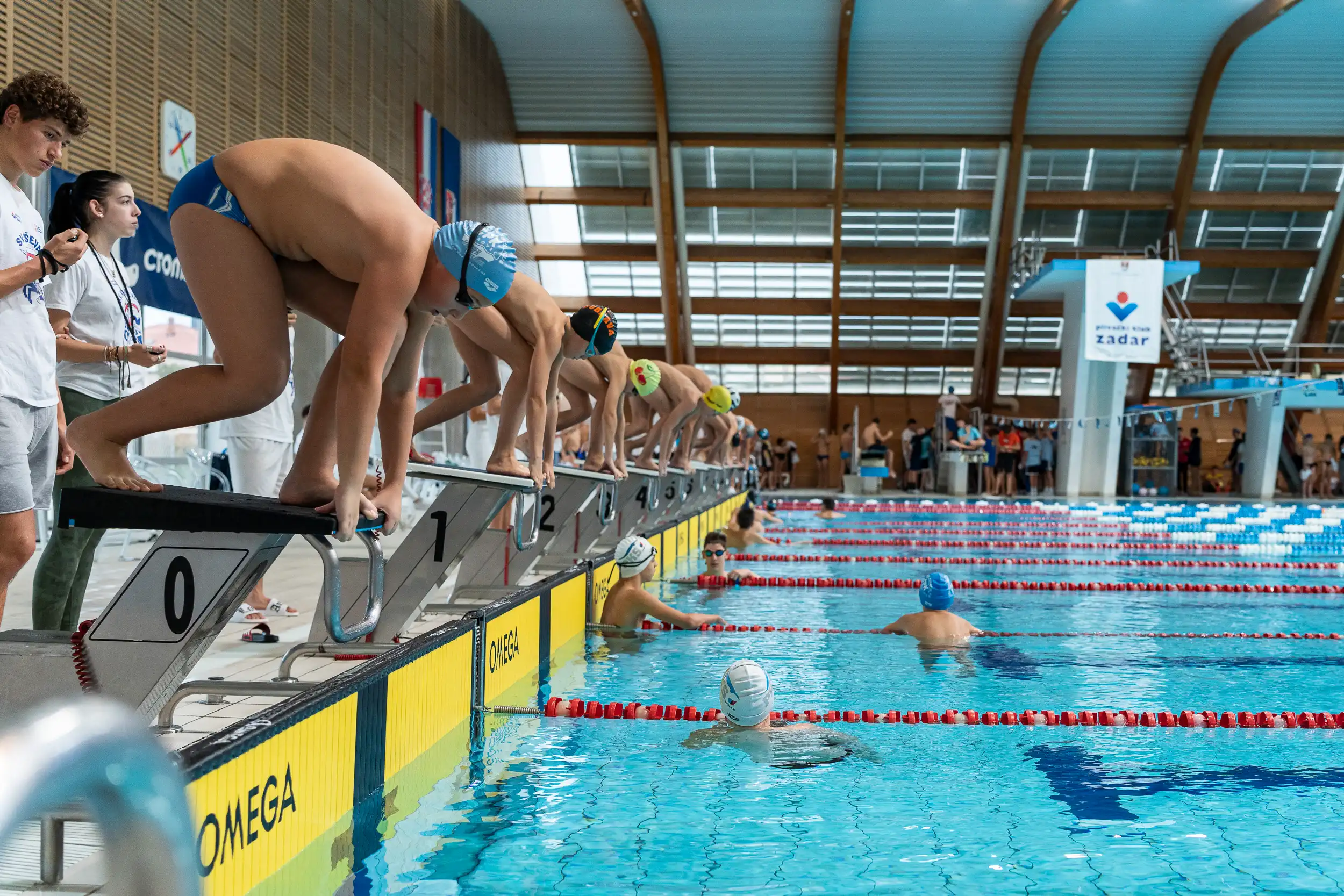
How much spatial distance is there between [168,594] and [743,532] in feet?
28.8

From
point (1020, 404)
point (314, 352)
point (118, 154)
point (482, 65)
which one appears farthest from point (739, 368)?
point (118, 154)

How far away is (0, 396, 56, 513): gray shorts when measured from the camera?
267cm

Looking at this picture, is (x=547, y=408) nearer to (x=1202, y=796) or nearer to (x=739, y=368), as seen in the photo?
(x=1202, y=796)

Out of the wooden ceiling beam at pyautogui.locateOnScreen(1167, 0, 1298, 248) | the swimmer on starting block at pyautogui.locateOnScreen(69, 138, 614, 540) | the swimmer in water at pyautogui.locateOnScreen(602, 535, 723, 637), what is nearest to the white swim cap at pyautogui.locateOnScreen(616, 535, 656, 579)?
the swimmer in water at pyautogui.locateOnScreen(602, 535, 723, 637)

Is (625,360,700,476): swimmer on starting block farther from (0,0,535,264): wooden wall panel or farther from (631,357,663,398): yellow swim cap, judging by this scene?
(0,0,535,264): wooden wall panel

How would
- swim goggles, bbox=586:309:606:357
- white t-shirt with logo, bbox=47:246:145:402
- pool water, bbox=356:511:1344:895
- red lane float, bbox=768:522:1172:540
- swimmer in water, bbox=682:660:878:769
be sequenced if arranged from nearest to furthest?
1. pool water, bbox=356:511:1344:895
2. white t-shirt with logo, bbox=47:246:145:402
3. swimmer in water, bbox=682:660:878:769
4. swim goggles, bbox=586:309:606:357
5. red lane float, bbox=768:522:1172:540

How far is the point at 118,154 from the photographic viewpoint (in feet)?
30.8

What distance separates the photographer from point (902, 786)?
353 centimetres

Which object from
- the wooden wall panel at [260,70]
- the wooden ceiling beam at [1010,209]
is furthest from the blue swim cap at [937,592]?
the wooden ceiling beam at [1010,209]

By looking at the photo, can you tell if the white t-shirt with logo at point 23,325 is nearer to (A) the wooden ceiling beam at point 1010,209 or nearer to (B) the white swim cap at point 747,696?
(B) the white swim cap at point 747,696

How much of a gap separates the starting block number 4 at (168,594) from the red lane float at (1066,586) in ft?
19.3

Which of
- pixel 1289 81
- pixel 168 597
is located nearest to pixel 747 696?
pixel 168 597

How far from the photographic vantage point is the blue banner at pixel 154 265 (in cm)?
954

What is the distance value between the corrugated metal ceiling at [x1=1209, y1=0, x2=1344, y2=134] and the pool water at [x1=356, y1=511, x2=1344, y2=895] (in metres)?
18.8
